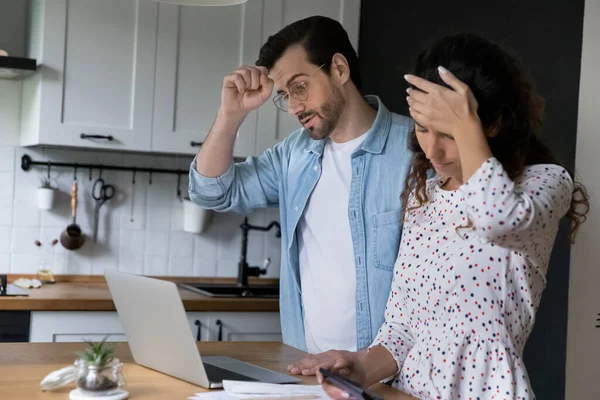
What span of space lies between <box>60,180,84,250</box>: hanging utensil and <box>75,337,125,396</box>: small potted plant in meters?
2.32

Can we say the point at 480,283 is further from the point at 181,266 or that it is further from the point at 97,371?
the point at 181,266

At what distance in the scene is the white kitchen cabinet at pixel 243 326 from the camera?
3654 mm

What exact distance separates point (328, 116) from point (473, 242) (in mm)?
864

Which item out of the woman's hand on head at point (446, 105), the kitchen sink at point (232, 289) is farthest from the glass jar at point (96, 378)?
the kitchen sink at point (232, 289)

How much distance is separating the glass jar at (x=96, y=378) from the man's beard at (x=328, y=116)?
1080mm

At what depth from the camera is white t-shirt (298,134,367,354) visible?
2490 millimetres

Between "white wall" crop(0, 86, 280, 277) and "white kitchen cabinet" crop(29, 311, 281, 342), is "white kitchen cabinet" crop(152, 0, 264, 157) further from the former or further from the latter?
"white kitchen cabinet" crop(29, 311, 281, 342)

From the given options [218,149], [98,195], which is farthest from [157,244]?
[218,149]

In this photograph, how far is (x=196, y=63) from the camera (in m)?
3.83

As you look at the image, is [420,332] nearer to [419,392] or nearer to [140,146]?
[419,392]

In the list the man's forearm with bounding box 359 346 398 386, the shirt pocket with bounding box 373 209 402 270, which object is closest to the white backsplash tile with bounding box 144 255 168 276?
the shirt pocket with bounding box 373 209 402 270

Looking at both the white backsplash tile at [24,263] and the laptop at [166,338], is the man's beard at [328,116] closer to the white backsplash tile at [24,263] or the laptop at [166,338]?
the laptop at [166,338]

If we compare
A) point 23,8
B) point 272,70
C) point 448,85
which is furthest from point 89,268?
point 448,85

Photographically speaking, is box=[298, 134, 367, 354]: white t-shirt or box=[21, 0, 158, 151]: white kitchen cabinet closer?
box=[298, 134, 367, 354]: white t-shirt
